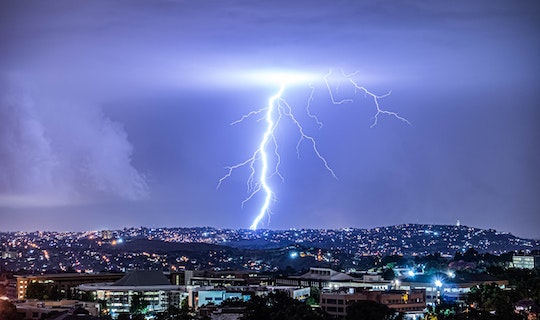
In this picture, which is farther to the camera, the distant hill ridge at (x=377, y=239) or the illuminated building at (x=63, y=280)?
the distant hill ridge at (x=377, y=239)

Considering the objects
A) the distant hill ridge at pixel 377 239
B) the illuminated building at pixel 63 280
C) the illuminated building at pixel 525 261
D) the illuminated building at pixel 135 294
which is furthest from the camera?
the distant hill ridge at pixel 377 239

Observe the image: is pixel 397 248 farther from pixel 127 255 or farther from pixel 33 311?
pixel 33 311

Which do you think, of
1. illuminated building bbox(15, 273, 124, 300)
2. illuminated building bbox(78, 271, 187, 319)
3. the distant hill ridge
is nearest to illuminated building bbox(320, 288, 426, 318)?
illuminated building bbox(78, 271, 187, 319)

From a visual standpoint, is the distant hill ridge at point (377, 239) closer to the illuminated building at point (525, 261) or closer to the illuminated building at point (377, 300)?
the illuminated building at point (525, 261)

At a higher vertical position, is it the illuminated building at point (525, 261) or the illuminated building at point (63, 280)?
the illuminated building at point (525, 261)

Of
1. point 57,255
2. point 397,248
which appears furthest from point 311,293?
point 397,248

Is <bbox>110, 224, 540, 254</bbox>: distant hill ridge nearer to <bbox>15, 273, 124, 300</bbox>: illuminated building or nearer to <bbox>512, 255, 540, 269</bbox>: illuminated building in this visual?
<bbox>512, 255, 540, 269</bbox>: illuminated building

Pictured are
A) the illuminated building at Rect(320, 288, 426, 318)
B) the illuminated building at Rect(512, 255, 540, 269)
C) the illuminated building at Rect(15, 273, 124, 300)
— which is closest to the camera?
the illuminated building at Rect(320, 288, 426, 318)

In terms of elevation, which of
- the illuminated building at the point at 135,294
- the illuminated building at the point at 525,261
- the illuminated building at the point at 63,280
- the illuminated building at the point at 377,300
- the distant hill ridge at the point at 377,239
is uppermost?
the distant hill ridge at the point at 377,239

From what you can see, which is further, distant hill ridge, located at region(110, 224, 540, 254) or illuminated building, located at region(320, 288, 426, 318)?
distant hill ridge, located at region(110, 224, 540, 254)

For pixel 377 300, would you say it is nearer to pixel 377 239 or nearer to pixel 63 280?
pixel 63 280

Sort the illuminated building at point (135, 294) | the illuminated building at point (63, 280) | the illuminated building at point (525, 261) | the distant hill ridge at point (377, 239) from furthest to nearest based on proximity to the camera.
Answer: the distant hill ridge at point (377, 239)
the illuminated building at point (525, 261)
the illuminated building at point (63, 280)
the illuminated building at point (135, 294)

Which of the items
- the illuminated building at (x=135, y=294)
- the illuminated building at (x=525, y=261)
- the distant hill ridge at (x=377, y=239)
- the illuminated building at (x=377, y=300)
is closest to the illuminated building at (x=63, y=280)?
the illuminated building at (x=135, y=294)
